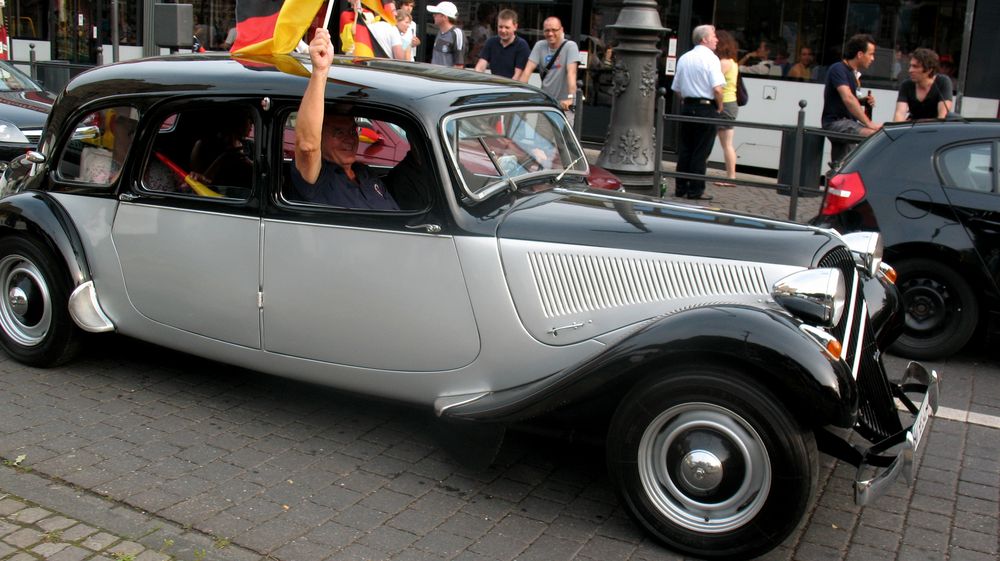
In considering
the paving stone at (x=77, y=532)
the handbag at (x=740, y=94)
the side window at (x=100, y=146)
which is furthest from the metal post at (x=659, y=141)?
the paving stone at (x=77, y=532)

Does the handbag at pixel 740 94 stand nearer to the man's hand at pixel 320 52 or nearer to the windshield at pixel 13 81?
the man's hand at pixel 320 52

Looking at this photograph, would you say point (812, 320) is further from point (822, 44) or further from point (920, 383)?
point (822, 44)

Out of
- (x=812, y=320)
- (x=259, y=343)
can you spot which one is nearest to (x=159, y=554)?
(x=259, y=343)

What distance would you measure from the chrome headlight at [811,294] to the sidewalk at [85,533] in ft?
7.33

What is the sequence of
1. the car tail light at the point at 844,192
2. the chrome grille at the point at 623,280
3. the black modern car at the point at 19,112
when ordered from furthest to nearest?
1. the black modern car at the point at 19,112
2. the car tail light at the point at 844,192
3. the chrome grille at the point at 623,280

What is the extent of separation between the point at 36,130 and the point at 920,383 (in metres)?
9.52

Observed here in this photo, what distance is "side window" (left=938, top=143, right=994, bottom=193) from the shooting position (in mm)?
6121

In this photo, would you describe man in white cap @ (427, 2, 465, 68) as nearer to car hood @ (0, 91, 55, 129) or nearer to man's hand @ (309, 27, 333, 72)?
car hood @ (0, 91, 55, 129)

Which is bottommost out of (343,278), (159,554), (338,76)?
(159,554)

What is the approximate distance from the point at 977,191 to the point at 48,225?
5614 millimetres

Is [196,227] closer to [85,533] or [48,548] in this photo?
[85,533]

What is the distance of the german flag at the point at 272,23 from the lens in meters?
4.71

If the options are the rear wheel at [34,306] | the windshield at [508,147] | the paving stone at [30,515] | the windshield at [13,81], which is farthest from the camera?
the windshield at [13,81]

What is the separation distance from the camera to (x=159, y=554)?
11.4ft
